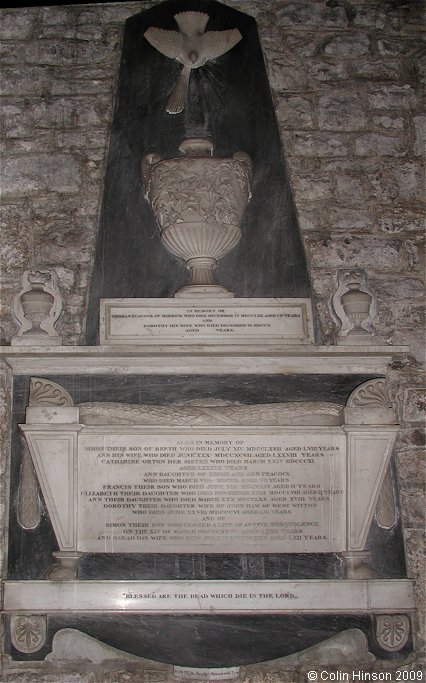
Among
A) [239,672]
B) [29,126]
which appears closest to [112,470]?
[239,672]

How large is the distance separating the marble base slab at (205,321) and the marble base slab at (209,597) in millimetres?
1110

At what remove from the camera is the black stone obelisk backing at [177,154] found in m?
3.78

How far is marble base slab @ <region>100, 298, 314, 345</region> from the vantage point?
11.8 feet

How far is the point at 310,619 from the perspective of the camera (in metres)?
3.30

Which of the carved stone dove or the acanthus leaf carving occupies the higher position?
the carved stone dove

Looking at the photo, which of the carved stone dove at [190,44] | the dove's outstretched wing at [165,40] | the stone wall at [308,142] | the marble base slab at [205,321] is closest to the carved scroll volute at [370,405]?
the stone wall at [308,142]

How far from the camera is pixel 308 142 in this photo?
413cm

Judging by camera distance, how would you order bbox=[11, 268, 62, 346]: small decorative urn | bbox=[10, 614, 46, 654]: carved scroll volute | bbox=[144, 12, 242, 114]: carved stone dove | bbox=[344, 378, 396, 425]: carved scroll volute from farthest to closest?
bbox=[144, 12, 242, 114]: carved stone dove < bbox=[11, 268, 62, 346]: small decorative urn < bbox=[344, 378, 396, 425]: carved scroll volute < bbox=[10, 614, 46, 654]: carved scroll volute

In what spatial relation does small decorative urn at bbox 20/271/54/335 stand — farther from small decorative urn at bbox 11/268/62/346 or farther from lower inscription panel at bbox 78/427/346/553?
lower inscription panel at bbox 78/427/346/553

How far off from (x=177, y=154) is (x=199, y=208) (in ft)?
1.31

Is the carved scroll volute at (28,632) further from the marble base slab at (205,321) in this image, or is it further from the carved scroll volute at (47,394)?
the marble base slab at (205,321)

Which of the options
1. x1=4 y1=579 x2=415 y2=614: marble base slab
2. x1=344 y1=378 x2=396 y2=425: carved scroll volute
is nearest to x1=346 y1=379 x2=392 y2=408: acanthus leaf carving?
x1=344 y1=378 x2=396 y2=425: carved scroll volute

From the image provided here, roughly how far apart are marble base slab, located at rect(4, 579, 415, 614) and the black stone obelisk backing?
1.16 metres

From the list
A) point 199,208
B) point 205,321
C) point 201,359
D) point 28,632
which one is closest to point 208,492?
point 201,359
